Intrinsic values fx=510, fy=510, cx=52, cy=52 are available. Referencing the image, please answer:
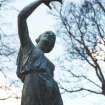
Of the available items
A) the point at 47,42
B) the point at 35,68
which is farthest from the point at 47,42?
the point at 35,68

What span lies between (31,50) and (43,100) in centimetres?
75

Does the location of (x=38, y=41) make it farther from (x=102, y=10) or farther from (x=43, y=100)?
(x=102, y=10)

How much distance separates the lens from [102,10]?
23328 millimetres

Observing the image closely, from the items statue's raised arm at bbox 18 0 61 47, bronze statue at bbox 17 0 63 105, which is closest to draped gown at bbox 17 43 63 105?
bronze statue at bbox 17 0 63 105

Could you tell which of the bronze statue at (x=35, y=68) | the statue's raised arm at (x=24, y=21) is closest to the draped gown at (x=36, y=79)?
the bronze statue at (x=35, y=68)

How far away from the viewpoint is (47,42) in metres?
7.17

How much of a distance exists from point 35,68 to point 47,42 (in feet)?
1.46

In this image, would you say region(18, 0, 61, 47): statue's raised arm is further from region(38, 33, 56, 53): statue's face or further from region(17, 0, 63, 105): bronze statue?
region(38, 33, 56, 53): statue's face

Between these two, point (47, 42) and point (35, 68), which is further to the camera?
point (47, 42)

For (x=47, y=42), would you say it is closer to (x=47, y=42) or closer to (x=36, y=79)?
(x=47, y=42)

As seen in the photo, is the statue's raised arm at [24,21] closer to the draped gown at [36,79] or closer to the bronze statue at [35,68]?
the bronze statue at [35,68]

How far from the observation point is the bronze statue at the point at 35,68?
680cm

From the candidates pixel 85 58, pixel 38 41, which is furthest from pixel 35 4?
pixel 85 58

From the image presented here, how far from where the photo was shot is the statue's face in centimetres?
717
